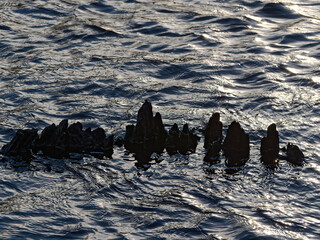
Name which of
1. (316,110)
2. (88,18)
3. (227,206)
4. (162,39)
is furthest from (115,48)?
(227,206)

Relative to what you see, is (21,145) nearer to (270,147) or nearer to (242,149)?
(242,149)

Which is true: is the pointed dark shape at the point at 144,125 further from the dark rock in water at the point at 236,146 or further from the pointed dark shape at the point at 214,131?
the dark rock in water at the point at 236,146

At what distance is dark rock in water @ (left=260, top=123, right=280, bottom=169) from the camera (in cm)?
1003

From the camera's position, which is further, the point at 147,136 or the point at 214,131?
the point at 147,136

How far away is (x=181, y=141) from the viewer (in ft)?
34.4

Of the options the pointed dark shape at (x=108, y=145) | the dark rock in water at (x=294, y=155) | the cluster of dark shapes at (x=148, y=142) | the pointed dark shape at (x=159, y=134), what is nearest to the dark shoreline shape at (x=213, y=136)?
the cluster of dark shapes at (x=148, y=142)

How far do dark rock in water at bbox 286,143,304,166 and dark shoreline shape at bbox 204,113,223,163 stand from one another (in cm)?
120

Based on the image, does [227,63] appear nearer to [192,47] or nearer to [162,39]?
[192,47]

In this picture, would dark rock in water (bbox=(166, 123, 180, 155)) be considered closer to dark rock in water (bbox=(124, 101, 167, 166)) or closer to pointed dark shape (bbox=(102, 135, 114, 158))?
dark rock in water (bbox=(124, 101, 167, 166))

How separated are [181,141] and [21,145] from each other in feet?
9.05

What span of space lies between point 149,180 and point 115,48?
261 inches

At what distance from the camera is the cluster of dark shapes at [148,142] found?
1005cm

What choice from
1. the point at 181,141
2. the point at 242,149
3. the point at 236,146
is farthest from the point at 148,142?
the point at 242,149

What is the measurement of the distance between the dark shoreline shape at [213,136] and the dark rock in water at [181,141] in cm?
24
